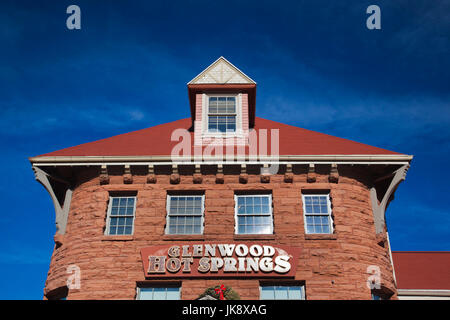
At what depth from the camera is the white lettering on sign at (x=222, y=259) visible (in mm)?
14578

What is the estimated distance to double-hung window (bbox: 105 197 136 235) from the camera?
51.6 feet

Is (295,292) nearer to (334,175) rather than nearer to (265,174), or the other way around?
(265,174)

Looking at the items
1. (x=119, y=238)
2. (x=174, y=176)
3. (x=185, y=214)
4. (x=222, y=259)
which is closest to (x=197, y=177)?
(x=174, y=176)

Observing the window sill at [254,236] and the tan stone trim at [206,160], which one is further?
the tan stone trim at [206,160]

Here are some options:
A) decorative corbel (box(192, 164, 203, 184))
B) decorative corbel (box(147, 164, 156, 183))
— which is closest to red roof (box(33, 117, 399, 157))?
decorative corbel (box(147, 164, 156, 183))

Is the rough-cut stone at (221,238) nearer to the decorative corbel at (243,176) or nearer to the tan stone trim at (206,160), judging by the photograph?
the decorative corbel at (243,176)

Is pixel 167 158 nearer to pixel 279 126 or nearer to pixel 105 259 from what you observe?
pixel 105 259

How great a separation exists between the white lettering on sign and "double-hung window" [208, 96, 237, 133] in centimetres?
537

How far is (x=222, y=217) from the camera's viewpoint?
15.7 metres

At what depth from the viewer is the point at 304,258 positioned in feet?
48.6

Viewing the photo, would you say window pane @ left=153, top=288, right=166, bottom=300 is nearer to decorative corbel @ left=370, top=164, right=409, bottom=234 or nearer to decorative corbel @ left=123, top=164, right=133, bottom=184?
decorative corbel @ left=123, top=164, right=133, bottom=184

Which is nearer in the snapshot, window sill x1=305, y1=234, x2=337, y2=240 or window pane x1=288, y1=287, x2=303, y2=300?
window pane x1=288, y1=287, x2=303, y2=300

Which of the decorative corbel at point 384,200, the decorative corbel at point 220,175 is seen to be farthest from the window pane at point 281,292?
the decorative corbel at point 220,175

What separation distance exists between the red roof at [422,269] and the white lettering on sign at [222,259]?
319 inches
